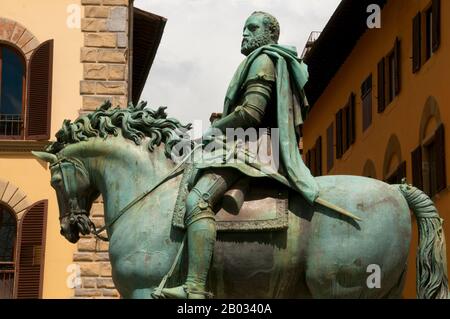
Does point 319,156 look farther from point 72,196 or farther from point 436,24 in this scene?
point 72,196

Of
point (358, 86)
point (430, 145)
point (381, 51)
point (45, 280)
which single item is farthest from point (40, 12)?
point (358, 86)

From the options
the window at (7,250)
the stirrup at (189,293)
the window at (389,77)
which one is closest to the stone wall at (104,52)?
the window at (7,250)

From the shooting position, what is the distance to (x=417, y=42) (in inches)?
1463

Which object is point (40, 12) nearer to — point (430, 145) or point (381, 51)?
point (430, 145)

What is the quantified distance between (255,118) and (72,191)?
1.87m

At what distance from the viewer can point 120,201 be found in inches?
587

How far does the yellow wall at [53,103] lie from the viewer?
30484 millimetres

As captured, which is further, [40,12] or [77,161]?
[40,12]

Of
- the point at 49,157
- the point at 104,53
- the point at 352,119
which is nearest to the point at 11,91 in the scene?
the point at 104,53

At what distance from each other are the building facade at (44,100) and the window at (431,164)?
6.72m

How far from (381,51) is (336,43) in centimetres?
500

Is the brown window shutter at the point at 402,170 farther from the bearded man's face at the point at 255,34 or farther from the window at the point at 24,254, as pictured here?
the bearded man's face at the point at 255,34

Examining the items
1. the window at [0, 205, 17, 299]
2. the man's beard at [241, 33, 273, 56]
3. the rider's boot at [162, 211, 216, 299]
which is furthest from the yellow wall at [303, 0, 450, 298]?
the rider's boot at [162, 211, 216, 299]

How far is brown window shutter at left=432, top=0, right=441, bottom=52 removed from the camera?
113 ft
